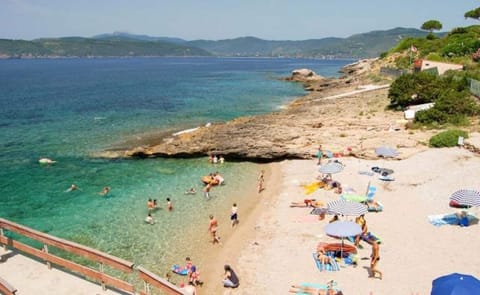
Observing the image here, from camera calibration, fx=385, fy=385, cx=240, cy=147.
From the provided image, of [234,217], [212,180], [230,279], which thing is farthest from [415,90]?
[230,279]

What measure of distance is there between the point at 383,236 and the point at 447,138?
45.8 feet

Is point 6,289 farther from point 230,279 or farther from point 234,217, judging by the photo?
point 234,217

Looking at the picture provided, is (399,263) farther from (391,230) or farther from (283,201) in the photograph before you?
(283,201)

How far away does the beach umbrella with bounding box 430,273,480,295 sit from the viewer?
32.2ft

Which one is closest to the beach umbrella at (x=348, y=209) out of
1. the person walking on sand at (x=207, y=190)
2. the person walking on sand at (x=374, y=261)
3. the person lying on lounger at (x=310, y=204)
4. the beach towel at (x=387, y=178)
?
the person walking on sand at (x=374, y=261)

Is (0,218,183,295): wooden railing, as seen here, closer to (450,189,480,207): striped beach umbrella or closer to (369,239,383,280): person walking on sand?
(369,239,383,280): person walking on sand

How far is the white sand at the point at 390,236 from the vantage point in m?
14.4

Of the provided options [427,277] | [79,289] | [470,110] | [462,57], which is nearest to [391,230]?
[427,277]

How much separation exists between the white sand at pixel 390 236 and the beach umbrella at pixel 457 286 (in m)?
3.11

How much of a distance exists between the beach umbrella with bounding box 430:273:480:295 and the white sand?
311cm

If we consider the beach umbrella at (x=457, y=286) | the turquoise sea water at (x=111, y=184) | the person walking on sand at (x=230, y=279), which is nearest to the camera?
the beach umbrella at (x=457, y=286)

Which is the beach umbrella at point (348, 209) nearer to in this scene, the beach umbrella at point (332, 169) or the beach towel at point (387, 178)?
the beach umbrella at point (332, 169)

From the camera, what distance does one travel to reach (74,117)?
54.7 meters

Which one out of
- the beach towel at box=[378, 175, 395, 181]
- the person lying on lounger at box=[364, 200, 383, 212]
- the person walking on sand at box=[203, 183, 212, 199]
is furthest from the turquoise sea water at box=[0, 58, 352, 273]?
the beach towel at box=[378, 175, 395, 181]
